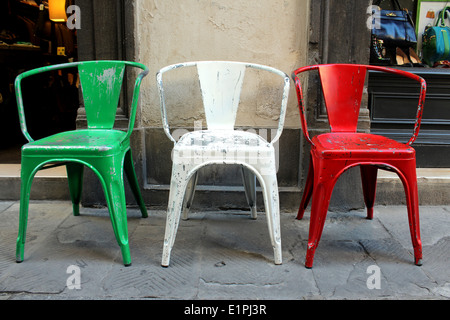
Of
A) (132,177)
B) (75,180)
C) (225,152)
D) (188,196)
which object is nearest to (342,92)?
(225,152)

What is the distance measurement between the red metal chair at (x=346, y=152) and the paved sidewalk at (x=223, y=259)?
0.18m

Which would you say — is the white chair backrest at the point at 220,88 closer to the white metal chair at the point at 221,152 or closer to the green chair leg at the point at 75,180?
the white metal chair at the point at 221,152

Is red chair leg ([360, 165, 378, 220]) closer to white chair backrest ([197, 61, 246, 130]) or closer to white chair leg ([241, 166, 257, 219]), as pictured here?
white chair leg ([241, 166, 257, 219])

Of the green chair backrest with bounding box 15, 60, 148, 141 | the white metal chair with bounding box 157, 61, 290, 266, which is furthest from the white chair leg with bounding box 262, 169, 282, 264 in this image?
the green chair backrest with bounding box 15, 60, 148, 141

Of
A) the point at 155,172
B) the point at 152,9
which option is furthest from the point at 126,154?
the point at 152,9

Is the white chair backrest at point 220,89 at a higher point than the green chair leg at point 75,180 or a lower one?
higher

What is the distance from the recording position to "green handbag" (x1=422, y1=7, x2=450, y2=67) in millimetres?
3355

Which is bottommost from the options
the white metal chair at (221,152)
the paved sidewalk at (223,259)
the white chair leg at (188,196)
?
the paved sidewalk at (223,259)

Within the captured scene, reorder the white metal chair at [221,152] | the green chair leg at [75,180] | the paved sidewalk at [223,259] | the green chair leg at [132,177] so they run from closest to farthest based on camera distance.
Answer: the paved sidewalk at [223,259], the white metal chair at [221,152], the green chair leg at [132,177], the green chair leg at [75,180]

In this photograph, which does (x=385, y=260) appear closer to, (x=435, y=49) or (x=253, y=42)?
(x=253, y=42)

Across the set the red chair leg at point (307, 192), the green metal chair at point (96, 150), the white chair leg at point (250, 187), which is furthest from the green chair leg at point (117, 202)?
the red chair leg at point (307, 192)

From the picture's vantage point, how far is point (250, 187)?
2.60 metres

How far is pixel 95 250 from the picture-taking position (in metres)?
2.22

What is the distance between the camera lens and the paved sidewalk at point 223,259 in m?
1.81
